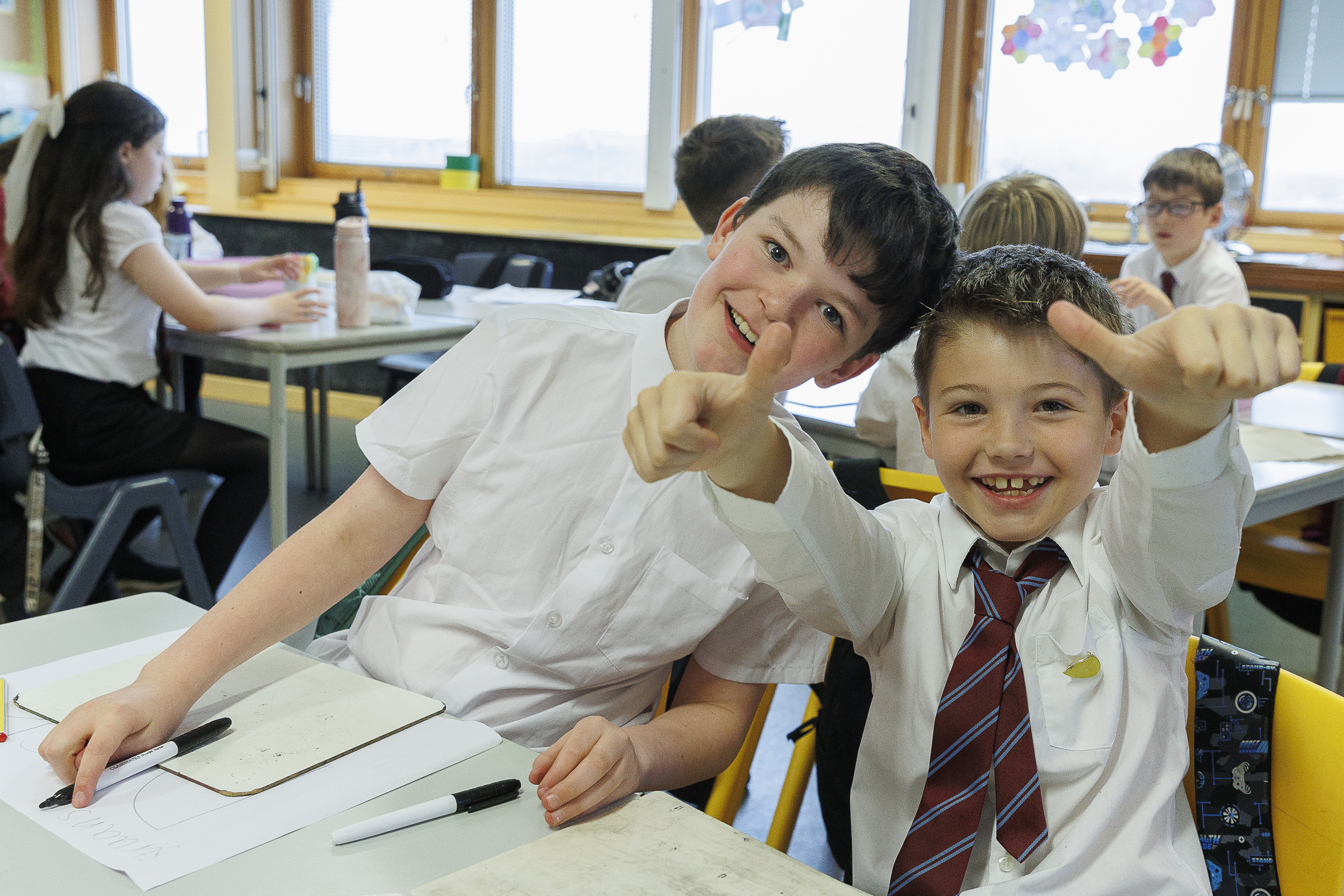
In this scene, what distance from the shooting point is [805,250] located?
3.21ft

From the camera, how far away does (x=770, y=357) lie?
69 cm

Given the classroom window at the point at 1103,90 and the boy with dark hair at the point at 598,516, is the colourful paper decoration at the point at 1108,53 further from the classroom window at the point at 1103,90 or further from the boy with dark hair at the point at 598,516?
the boy with dark hair at the point at 598,516

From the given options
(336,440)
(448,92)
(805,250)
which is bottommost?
(336,440)

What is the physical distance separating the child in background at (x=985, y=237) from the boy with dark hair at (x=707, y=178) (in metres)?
0.60

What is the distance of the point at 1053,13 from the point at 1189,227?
1398 mm

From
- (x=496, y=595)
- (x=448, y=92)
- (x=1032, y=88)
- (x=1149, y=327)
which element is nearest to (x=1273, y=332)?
(x=1149, y=327)

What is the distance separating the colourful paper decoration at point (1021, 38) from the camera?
4312 mm

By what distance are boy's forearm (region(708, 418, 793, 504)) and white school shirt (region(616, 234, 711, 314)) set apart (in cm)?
167

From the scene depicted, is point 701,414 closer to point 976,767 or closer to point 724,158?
point 976,767

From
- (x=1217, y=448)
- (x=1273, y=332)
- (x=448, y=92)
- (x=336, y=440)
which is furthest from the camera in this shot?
(x=448, y=92)

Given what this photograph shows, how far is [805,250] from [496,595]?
430 mm

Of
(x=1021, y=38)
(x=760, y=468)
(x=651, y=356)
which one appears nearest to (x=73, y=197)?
(x=651, y=356)

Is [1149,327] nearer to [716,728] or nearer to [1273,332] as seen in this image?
[1273,332]

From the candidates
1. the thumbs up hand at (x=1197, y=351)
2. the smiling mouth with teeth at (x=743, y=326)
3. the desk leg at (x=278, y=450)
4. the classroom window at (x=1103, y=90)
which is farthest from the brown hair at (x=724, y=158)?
the thumbs up hand at (x=1197, y=351)
